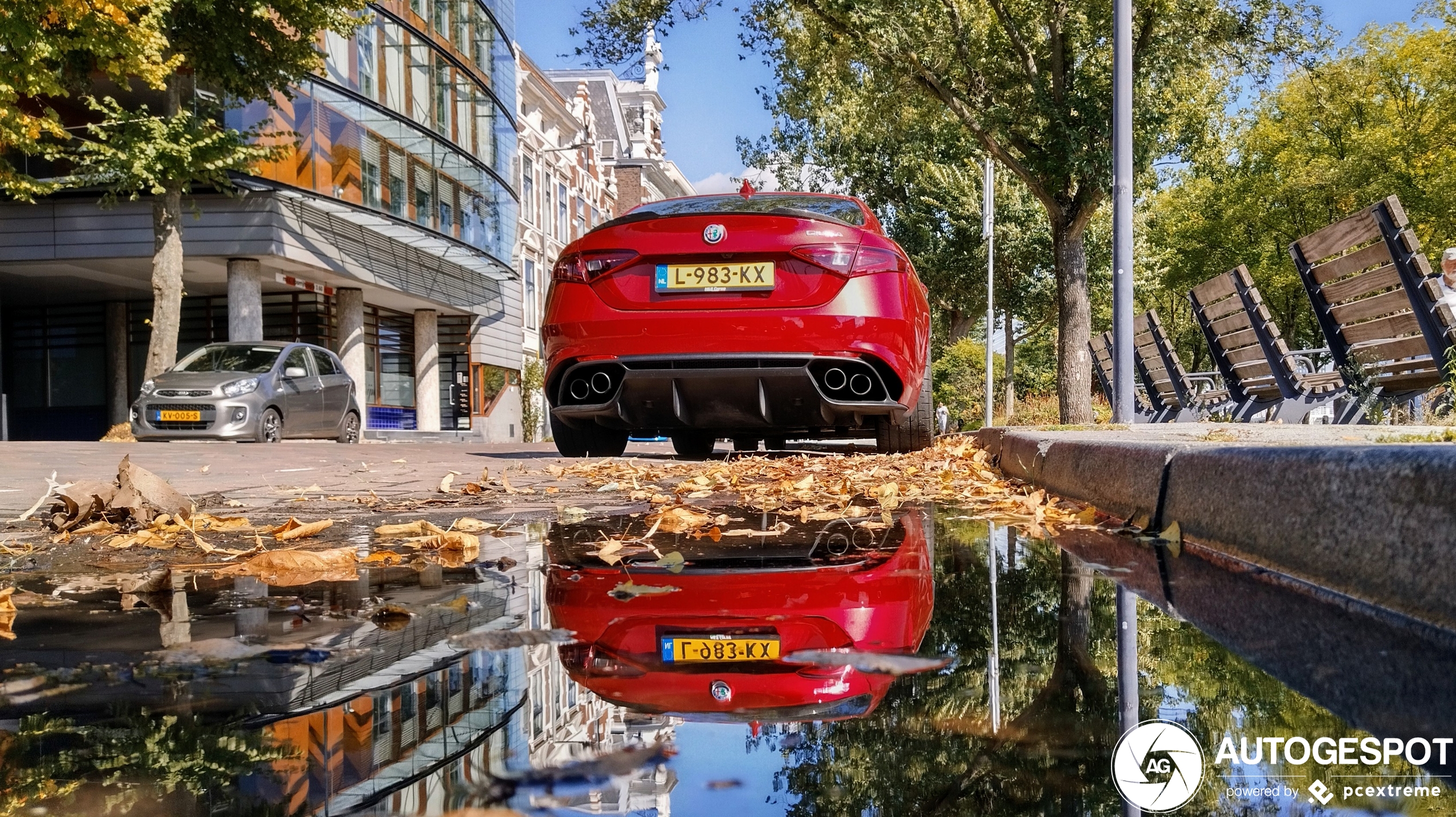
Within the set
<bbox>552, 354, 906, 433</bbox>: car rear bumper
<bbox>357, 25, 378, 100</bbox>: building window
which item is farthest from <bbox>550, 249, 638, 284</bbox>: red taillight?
<bbox>357, 25, 378, 100</bbox>: building window

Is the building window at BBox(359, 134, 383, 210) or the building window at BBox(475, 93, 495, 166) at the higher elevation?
the building window at BBox(475, 93, 495, 166)

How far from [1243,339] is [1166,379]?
15.1ft

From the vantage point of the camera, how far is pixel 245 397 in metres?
14.4

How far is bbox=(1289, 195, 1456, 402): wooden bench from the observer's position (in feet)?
21.6

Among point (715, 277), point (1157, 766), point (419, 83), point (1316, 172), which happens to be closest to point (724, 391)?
point (715, 277)

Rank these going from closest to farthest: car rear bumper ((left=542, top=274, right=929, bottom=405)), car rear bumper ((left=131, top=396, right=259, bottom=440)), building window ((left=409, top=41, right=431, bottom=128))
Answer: car rear bumper ((left=542, top=274, right=929, bottom=405))
car rear bumper ((left=131, top=396, right=259, bottom=440))
building window ((left=409, top=41, right=431, bottom=128))

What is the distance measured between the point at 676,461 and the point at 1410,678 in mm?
5557

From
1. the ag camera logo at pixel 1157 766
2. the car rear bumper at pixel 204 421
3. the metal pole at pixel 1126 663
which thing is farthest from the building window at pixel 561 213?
the ag camera logo at pixel 1157 766

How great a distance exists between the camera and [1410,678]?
4.89 ft

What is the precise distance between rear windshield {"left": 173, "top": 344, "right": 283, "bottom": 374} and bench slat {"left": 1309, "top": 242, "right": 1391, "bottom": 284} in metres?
12.5

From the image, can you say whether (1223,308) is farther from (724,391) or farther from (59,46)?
(59,46)

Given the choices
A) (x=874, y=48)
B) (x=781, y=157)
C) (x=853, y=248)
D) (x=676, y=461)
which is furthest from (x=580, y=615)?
(x=781, y=157)

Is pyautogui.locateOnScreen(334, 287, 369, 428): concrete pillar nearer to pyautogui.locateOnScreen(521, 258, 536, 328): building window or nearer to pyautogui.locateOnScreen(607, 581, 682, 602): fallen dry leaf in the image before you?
pyautogui.locateOnScreen(521, 258, 536, 328): building window

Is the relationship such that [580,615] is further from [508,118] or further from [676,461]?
[508,118]
